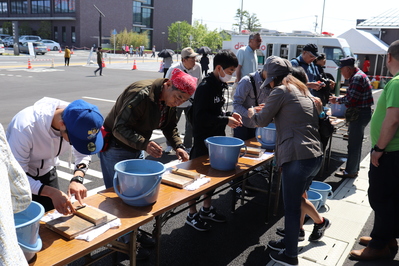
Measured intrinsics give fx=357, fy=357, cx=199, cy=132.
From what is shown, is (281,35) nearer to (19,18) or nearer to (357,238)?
(357,238)

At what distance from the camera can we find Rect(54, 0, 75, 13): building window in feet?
179

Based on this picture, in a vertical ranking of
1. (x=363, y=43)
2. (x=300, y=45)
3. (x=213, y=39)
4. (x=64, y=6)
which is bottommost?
(x=300, y=45)

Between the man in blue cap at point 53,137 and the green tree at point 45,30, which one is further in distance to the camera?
the green tree at point 45,30

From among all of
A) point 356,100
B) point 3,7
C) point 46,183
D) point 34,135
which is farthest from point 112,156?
point 3,7

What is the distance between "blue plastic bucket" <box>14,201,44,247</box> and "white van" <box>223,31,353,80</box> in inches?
724

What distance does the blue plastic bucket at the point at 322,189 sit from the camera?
458 centimetres

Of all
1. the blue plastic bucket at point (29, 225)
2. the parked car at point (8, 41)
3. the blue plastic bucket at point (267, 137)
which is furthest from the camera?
the parked car at point (8, 41)

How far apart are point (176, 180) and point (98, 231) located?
3.20 feet

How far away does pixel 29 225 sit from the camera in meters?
1.61

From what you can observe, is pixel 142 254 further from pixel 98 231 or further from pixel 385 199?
pixel 385 199

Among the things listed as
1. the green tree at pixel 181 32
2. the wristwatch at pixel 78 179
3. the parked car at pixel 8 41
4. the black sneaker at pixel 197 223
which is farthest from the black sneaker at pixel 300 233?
the green tree at pixel 181 32

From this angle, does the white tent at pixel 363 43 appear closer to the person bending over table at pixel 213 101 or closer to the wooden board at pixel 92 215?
the person bending over table at pixel 213 101

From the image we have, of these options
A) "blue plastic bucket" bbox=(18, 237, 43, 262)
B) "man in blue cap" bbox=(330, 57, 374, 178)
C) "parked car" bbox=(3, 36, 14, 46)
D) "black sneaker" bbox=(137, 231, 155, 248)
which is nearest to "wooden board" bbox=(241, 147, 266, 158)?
"black sneaker" bbox=(137, 231, 155, 248)

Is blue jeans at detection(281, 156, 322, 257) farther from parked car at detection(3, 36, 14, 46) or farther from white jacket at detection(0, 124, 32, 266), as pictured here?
parked car at detection(3, 36, 14, 46)
